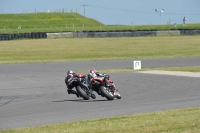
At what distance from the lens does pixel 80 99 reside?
20891 millimetres

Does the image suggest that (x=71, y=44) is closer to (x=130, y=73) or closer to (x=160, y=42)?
(x=160, y=42)

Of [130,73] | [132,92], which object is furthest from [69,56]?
[132,92]

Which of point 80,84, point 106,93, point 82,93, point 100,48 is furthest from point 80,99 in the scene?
point 100,48

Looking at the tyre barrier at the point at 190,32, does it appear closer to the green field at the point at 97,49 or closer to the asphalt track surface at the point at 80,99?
the green field at the point at 97,49

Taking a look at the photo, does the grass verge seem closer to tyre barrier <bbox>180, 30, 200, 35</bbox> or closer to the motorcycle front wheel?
the motorcycle front wheel

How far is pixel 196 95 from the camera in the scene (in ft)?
68.7

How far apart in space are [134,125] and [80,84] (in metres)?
7.21

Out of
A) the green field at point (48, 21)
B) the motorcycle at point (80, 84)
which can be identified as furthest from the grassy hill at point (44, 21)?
the motorcycle at point (80, 84)

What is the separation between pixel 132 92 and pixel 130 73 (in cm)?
971

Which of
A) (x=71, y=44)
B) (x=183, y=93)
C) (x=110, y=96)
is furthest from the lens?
(x=71, y=44)

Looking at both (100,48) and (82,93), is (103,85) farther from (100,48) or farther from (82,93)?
(100,48)

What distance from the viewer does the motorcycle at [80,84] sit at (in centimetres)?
2014

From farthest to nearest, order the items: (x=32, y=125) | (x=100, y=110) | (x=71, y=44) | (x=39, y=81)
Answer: (x=71, y=44)
(x=39, y=81)
(x=100, y=110)
(x=32, y=125)

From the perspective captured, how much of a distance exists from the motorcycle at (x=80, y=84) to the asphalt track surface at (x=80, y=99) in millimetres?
247
